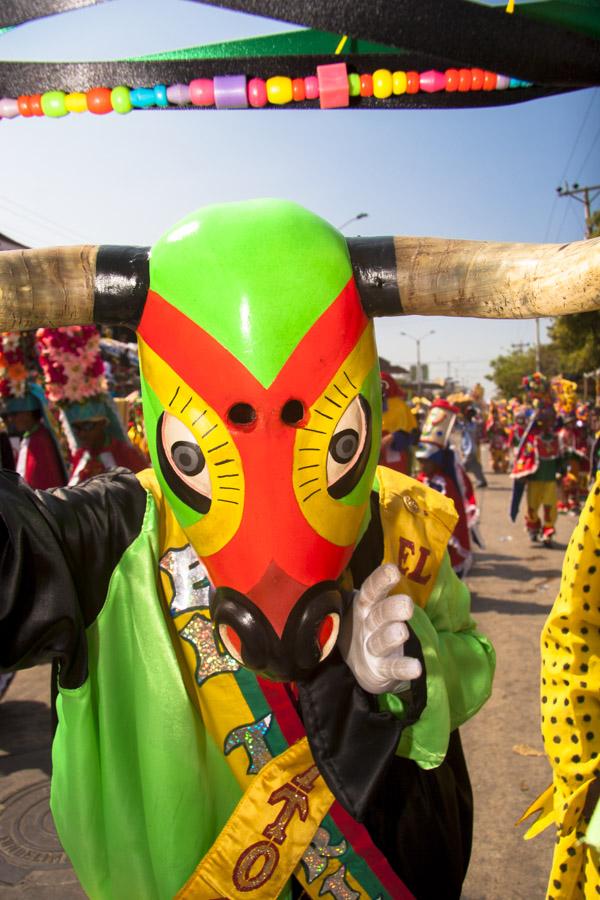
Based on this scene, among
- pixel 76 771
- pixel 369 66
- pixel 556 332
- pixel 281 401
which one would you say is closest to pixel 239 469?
pixel 281 401

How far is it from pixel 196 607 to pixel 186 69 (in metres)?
1.06

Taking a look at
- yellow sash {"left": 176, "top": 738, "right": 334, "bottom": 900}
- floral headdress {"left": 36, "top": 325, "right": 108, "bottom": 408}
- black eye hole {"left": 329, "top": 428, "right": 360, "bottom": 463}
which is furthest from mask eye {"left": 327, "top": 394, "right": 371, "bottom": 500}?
floral headdress {"left": 36, "top": 325, "right": 108, "bottom": 408}

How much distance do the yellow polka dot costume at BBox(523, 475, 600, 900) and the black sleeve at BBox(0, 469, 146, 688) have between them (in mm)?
927

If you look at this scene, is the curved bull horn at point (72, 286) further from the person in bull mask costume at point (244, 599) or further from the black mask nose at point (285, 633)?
the black mask nose at point (285, 633)

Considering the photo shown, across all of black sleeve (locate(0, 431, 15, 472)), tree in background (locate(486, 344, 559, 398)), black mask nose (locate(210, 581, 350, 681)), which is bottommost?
tree in background (locate(486, 344, 559, 398))

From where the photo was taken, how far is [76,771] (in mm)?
1496

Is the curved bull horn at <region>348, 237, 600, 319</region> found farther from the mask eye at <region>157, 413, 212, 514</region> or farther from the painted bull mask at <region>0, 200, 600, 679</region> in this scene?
the mask eye at <region>157, 413, 212, 514</region>

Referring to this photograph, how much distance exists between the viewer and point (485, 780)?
12.4 feet

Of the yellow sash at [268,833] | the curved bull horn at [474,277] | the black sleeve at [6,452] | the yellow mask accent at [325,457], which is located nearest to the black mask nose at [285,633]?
the yellow mask accent at [325,457]

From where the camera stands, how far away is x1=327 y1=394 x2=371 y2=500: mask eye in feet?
4.47

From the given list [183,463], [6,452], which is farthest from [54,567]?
[6,452]

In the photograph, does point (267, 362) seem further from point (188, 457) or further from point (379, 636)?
point (379, 636)

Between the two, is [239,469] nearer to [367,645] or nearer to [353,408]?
[353,408]

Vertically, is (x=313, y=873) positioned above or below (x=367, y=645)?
below
